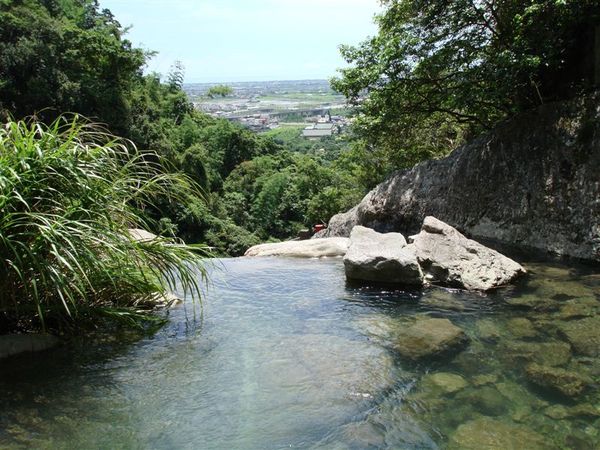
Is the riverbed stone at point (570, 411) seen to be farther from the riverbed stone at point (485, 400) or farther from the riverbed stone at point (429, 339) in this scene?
the riverbed stone at point (429, 339)

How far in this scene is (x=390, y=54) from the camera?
1324cm

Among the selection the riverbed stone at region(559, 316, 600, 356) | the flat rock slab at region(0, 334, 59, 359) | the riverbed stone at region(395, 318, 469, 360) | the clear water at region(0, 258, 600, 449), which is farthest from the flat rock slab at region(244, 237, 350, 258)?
the flat rock slab at region(0, 334, 59, 359)

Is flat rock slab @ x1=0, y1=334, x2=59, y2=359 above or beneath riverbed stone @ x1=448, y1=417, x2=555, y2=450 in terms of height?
above

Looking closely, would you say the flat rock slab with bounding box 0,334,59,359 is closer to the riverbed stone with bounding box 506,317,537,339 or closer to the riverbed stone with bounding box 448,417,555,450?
the riverbed stone with bounding box 448,417,555,450

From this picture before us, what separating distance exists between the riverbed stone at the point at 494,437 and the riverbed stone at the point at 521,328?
215cm

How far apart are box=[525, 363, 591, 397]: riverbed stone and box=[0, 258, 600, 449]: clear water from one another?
0.10 meters

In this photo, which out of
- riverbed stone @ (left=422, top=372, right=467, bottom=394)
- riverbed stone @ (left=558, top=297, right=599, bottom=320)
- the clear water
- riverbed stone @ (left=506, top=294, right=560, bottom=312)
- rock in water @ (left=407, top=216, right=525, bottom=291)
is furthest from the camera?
rock in water @ (left=407, top=216, right=525, bottom=291)

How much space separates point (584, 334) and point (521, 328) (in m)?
0.71

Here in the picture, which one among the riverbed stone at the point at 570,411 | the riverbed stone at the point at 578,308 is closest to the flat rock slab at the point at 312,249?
the riverbed stone at the point at 578,308

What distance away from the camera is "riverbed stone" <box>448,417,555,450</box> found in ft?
13.5

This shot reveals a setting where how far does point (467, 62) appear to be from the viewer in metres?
12.8

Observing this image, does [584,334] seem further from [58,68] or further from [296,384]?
[58,68]

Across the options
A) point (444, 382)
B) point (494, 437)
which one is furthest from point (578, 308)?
point (494, 437)

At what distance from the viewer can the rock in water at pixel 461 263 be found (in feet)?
27.6
